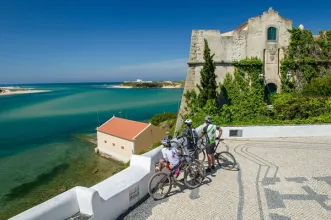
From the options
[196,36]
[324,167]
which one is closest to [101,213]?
[324,167]

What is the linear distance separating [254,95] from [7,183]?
24.2 meters

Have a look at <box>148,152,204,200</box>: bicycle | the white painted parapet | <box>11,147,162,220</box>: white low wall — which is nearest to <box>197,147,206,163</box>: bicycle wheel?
<box>148,152,204,200</box>: bicycle

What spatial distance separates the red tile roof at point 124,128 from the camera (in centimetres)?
3161

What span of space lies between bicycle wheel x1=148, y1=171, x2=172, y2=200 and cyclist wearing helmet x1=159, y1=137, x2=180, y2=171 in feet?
0.81

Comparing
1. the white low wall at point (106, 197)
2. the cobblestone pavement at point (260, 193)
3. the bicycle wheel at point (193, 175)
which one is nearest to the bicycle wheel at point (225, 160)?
the cobblestone pavement at point (260, 193)

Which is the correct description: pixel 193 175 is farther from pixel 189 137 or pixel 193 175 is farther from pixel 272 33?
pixel 272 33

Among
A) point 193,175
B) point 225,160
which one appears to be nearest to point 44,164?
point 225,160

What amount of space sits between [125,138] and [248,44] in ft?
53.5

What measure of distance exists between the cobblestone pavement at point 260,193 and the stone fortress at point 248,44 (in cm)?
1178

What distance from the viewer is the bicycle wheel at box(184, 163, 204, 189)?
27.6 ft

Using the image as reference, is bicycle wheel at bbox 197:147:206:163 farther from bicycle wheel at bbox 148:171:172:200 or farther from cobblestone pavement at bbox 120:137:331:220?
bicycle wheel at bbox 148:171:172:200

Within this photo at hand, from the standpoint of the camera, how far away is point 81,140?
1752 inches

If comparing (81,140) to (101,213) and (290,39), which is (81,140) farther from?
(101,213)

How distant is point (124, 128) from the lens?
109 ft
